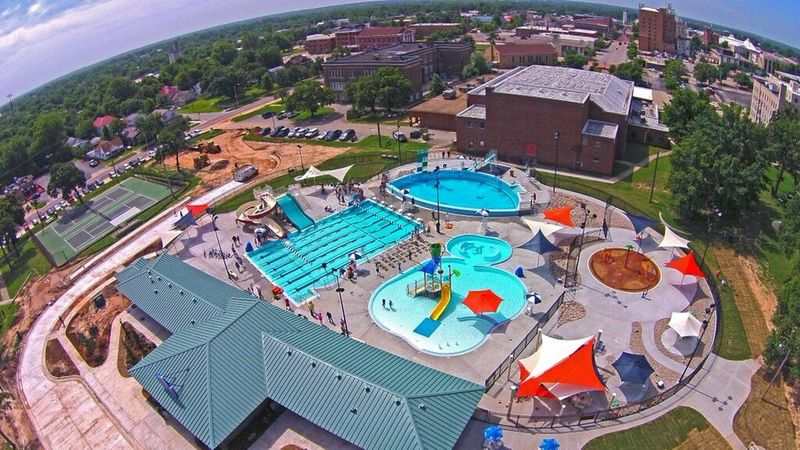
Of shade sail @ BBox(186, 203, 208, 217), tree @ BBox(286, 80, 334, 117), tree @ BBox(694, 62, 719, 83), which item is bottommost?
tree @ BBox(694, 62, 719, 83)

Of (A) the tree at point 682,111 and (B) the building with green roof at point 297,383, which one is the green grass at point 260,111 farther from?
(B) the building with green roof at point 297,383

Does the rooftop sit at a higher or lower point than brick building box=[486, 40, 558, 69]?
higher

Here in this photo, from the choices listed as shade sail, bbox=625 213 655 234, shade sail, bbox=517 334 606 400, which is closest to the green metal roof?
shade sail, bbox=517 334 606 400

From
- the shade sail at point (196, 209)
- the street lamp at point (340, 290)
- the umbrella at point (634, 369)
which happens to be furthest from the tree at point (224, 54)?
the umbrella at point (634, 369)

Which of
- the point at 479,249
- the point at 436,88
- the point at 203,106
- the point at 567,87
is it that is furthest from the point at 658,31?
the point at 479,249

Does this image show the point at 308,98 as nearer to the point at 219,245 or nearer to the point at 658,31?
the point at 219,245

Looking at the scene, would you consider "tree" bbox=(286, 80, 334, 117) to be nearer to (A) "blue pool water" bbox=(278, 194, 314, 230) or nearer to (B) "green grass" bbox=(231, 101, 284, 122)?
(B) "green grass" bbox=(231, 101, 284, 122)

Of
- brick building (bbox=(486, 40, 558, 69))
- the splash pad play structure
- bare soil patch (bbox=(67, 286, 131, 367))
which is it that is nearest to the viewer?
bare soil patch (bbox=(67, 286, 131, 367))
